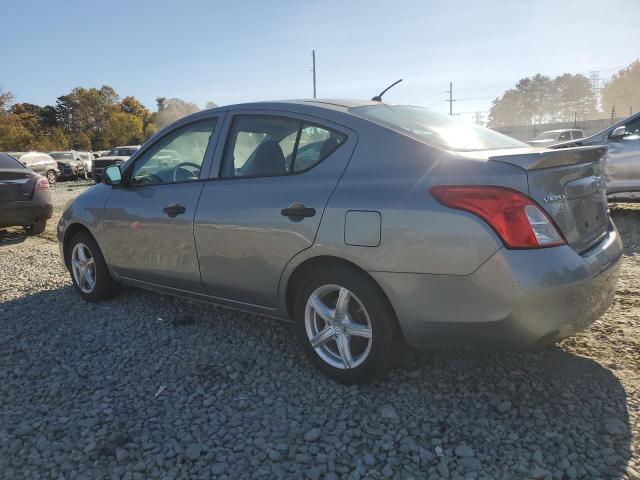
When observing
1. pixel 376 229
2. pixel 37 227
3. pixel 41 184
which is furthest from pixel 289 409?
pixel 37 227

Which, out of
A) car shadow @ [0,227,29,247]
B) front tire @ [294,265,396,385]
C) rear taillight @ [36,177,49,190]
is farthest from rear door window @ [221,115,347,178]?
car shadow @ [0,227,29,247]

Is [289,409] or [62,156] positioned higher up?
[62,156]

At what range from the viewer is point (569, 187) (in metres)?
2.56

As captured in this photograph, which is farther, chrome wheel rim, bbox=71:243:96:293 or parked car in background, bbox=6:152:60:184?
parked car in background, bbox=6:152:60:184

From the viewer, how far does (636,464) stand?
2145 millimetres

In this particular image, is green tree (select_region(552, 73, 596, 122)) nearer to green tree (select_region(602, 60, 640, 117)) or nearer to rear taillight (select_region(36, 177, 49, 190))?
green tree (select_region(602, 60, 640, 117))

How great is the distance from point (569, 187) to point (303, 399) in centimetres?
180

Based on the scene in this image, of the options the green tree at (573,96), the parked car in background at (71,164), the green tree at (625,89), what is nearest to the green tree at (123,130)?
the parked car in background at (71,164)

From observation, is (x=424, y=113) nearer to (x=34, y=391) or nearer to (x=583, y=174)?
(x=583, y=174)

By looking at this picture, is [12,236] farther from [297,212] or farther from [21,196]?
[297,212]

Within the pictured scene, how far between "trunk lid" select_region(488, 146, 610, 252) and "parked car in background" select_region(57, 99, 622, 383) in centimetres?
1

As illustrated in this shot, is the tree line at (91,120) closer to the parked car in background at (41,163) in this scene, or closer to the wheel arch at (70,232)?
the parked car in background at (41,163)

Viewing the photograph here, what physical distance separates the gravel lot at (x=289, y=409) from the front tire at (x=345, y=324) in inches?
5.9

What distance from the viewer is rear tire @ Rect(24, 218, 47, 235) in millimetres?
8453
